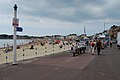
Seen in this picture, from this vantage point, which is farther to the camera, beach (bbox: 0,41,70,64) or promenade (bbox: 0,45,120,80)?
beach (bbox: 0,41,70,64)

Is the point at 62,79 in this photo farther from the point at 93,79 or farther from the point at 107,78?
the point at 107,78

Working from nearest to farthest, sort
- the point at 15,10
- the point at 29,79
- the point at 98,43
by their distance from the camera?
the point at 29,79 → the point at 15,10 → the point at 98,43

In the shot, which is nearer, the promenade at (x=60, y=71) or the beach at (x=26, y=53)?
the promenade at (x=60, y=71)

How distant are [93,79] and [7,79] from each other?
377cm

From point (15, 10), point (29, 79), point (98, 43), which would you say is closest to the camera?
point (29, 79)

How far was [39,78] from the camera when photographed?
1082 cm

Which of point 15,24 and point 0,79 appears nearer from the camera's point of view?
point 0,79

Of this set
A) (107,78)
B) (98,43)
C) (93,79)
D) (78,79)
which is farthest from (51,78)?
(98,43)

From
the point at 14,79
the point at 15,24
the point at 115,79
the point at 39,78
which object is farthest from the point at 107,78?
the point at 15,24

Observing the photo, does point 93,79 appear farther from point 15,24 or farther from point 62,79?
point 15,24

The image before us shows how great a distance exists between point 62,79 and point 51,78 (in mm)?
571

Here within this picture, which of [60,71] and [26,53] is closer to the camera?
[60,71]

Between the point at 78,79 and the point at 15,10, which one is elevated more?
the point at 15,10

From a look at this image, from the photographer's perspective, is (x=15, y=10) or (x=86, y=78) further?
(x=15, y=10)
